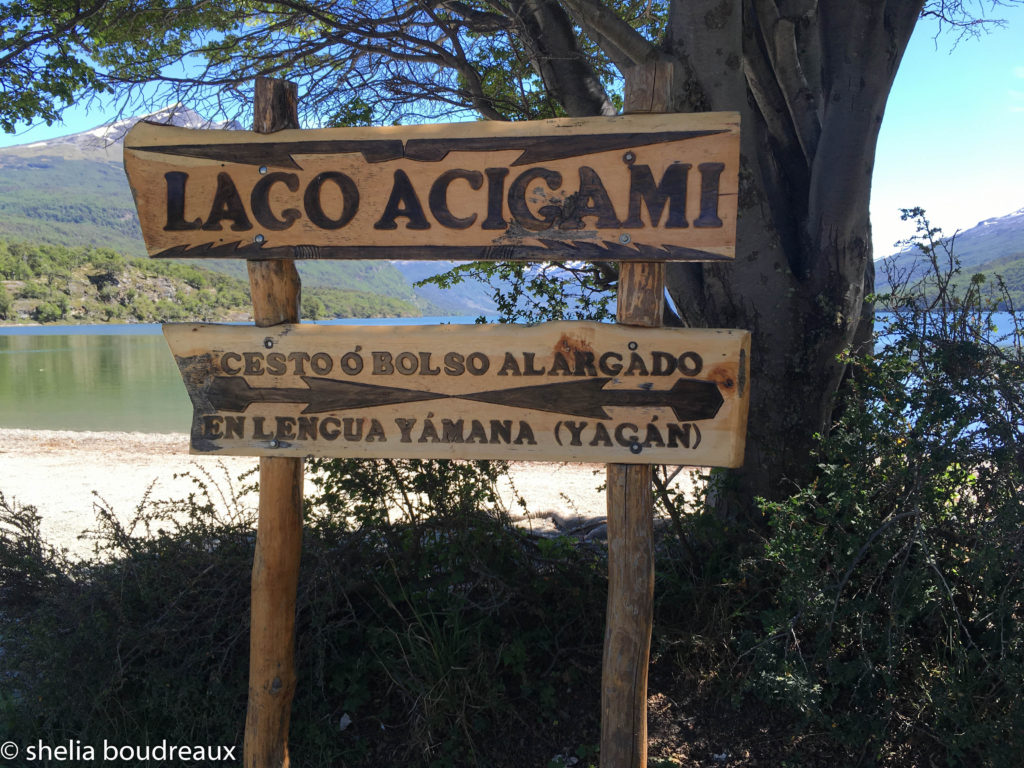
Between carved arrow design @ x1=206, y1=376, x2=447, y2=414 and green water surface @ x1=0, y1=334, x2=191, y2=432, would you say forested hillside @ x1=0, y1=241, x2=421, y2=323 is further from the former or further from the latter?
carved arrow design @ x1=206, y1=376, x2=447, y2=414

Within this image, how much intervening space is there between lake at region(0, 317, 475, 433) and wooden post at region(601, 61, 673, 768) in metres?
4.44

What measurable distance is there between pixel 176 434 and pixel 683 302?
15965mm

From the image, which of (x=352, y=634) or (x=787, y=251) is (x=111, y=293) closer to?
(x=352, y=634)

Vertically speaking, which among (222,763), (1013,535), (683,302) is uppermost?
(683,302)

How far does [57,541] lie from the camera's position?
664cm

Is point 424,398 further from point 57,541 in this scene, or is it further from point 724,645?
point 57,541

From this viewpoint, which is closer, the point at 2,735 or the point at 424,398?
the point at 424,398

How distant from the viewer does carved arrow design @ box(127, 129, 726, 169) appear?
252cm

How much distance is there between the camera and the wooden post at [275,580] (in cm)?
280

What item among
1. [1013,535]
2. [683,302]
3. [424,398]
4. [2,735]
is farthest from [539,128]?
[2,735]

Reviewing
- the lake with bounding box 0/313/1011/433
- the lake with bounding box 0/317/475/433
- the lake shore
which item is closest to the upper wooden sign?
the lake with bounding box 0/313/1011/433

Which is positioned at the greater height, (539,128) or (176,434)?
(539,128)

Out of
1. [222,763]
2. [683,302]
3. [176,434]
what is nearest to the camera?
[222,763]

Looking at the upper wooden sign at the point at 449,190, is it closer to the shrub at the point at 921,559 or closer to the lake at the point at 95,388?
the shrub at the point at 921,559
